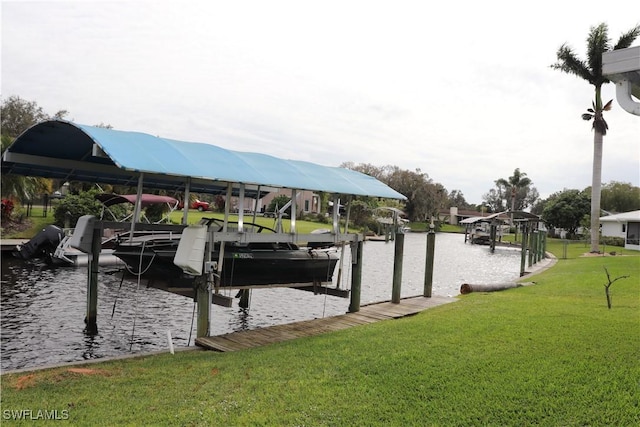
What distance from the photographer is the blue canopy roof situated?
26.9ft

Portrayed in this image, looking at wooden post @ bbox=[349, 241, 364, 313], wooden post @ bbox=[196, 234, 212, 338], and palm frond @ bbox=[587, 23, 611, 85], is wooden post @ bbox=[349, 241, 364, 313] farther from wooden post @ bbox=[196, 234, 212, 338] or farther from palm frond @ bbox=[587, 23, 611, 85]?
palm frond @ bbox=[587, 23, 611, 85]

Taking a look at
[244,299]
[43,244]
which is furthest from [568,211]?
[43,244]

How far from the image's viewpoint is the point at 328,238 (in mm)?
12266

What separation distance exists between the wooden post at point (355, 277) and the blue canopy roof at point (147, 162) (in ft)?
4.93

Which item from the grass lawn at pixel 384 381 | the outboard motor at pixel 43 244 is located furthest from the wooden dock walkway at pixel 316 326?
the outboard motor at pixel 43 244

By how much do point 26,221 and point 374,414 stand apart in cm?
3416

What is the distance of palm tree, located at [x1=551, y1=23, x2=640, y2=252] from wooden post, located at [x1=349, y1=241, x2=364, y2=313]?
92.2 feet

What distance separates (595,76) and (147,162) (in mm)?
36030

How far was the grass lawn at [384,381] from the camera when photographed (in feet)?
16.8

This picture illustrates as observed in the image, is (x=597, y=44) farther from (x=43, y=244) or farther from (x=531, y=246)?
(x=43, y=244)

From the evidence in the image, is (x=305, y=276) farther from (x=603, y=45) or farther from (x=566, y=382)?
(x=603, y=45)

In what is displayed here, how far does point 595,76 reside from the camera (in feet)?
114

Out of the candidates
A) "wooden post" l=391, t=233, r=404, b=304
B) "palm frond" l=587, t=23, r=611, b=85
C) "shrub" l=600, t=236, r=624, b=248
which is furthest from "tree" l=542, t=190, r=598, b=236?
"wooden post" l=391, t=233, r=404, b=304

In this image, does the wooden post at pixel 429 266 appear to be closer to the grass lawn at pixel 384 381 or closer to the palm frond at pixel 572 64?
the grass lawn at pixel 384 381
